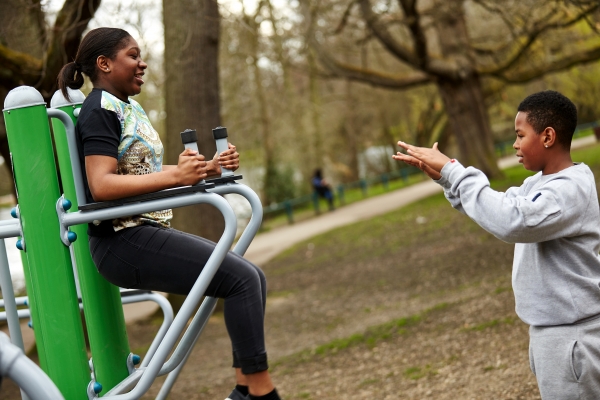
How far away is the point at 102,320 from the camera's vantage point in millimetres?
2871

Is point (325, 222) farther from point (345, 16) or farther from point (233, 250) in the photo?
point (233, 250)

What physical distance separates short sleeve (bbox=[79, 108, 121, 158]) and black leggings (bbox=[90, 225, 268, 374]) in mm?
292

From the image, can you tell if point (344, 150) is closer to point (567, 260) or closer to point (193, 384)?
point (193, 384)

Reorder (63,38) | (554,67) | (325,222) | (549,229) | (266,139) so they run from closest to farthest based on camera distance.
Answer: (549,229)
(63,38)
(554,67)
(325,222)
(266,139)

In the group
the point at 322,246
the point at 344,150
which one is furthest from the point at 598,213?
the point at 344,150

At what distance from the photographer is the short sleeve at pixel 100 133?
2.42 meters

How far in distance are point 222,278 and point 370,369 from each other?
3.30 meters

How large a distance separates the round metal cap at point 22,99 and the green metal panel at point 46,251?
0.04ft

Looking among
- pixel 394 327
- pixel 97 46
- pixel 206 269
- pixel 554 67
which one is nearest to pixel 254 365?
pixel 206 269

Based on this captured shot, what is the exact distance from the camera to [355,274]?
10.6 metres

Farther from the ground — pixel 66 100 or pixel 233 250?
pixel 66 100

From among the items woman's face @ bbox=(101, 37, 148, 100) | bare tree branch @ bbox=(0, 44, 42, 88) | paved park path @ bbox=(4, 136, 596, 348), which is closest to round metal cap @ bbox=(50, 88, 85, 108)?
woman's face @ bbox=(101, 37, 148, 100)

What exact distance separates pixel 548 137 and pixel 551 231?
33cm

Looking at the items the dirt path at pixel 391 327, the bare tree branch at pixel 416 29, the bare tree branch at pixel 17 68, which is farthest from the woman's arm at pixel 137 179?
the bare tree branch at pixel 416 29
